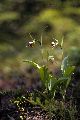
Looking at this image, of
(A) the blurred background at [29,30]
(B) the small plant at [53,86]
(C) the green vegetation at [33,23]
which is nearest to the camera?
(B) the small plant at [53,86]

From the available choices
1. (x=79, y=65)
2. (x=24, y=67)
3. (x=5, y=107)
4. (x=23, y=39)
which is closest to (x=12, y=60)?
(x=24, y=67)

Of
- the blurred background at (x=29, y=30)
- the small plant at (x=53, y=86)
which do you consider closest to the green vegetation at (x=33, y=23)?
the blurred background at (x=29, y=30)

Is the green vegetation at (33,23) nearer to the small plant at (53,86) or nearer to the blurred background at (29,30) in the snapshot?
the blurred background at (29,30)

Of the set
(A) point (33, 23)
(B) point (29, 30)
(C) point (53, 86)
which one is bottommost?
(C) point (53, 86)

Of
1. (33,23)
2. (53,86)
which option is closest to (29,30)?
(33,23)

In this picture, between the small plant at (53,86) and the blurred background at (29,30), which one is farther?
the blurred background at (29,30)

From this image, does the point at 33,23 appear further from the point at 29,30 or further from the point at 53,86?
Answer: the point at 53,86

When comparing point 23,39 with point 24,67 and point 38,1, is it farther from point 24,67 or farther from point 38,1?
point 38,1

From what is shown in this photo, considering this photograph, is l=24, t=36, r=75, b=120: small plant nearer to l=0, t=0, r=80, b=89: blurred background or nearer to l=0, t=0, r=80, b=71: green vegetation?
l=0, t=0, r=80, b=89: blurred background
